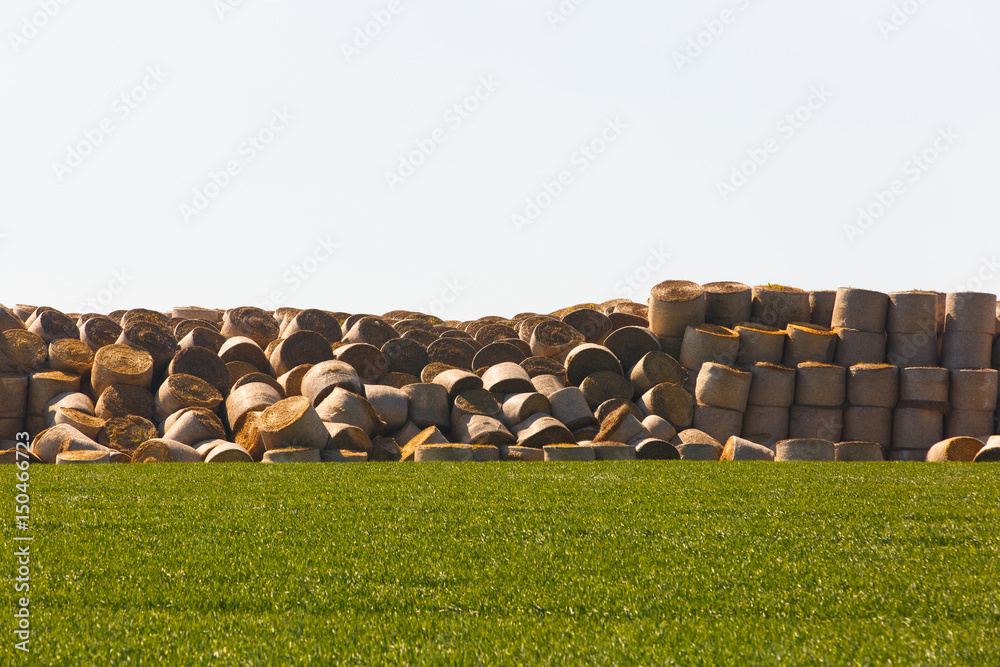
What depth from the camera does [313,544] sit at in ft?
20.8

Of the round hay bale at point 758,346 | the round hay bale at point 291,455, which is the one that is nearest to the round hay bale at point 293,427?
the round hay bale at point 291,455

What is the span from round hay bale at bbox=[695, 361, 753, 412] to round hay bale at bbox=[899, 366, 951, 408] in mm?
3027

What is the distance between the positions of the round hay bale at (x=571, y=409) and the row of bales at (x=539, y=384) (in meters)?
0.03

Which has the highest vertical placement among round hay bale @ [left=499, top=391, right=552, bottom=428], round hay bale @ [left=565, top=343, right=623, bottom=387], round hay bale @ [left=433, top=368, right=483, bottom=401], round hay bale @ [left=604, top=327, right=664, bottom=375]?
round hay bale @ [left=604, top=327, right=664, bottom=375]

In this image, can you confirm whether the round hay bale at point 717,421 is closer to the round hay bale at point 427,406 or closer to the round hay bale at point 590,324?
the round hay bale at point 590,324

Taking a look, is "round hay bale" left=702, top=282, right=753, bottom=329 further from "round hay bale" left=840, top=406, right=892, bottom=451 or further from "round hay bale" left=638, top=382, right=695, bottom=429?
"round hay bale" left=840, top=406, right=892, bottom=451

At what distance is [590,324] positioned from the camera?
17.7 metres

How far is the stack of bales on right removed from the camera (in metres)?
15.5

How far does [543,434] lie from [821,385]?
5.83 metres

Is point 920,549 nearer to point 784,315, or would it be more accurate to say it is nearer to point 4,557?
point 4,557

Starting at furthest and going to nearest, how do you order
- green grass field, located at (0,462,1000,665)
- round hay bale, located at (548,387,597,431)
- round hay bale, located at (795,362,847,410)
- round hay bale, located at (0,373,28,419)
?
round hay bale, located at (795,362,847,410) < round hay bale, located at (0,373,28,419) < round hay bale, located at (548,387,597,431) < green grass field, located at (0,462,1000,665)

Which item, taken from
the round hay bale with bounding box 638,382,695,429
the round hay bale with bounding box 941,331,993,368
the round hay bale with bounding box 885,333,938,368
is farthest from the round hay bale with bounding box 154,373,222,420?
the round hay bale with bounding box 941,331,993,368

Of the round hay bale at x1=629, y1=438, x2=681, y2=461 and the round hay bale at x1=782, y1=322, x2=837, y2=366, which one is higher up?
the round hay bale at x1=782, y1=322, x2=837, y2=366

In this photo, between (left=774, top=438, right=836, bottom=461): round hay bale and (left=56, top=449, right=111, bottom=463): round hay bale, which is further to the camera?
(left=774, top=438, right=836, bottom=461): round hay bale
